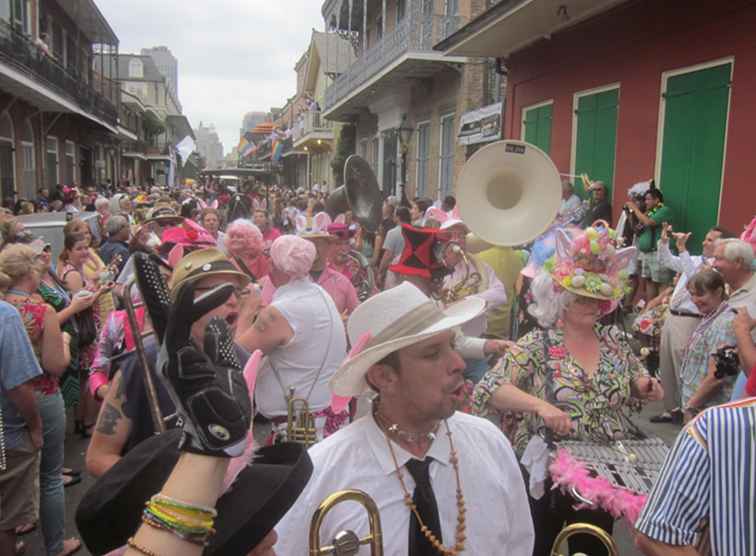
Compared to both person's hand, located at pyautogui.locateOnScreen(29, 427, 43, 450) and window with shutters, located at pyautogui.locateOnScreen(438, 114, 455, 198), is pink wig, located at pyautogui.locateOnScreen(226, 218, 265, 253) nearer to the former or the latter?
person's hand, located at pyautogui.locateOnScreen(29, 427, 43, 450)

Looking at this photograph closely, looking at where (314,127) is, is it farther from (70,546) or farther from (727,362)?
(70,546)

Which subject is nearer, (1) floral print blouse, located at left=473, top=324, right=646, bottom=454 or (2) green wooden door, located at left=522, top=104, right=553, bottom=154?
(1) floral print blouse, located at left=473, top=324, right=646, bottom=454

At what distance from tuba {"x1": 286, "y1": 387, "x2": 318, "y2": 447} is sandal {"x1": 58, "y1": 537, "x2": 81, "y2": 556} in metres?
1.56

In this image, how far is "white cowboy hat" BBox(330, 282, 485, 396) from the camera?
1.93 m

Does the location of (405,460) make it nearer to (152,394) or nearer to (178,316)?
(152,394)

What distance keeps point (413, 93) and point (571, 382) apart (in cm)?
1798

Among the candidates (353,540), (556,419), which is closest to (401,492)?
(353,540)

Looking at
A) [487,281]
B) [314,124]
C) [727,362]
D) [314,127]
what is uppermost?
[314,124]

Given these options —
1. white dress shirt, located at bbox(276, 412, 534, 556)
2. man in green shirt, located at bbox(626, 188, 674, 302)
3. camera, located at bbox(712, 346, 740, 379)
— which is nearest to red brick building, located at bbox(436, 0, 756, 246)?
man in green shirt, located at bbox(626, 188, 674, 302)

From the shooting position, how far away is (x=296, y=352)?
139 inches

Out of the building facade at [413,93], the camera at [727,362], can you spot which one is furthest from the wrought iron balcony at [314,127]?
the camera at [727,362]

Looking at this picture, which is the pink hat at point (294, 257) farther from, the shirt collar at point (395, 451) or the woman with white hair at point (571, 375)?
the shirt collar at point (395, 451)

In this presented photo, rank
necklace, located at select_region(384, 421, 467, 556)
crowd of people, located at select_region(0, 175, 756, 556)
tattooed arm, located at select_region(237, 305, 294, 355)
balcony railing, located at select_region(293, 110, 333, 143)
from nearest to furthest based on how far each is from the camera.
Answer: crowd of people, located at select_region(0, 175, 756, 556) < necklace, located at select_region(384, 421, 467, 556) < tattooed arm, located at select_region(237, 305, 294, 355) < balcony railing, located at select_region(293, 110, 333, 143)

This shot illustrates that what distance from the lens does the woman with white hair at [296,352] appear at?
3.45 m
